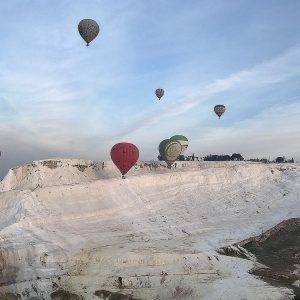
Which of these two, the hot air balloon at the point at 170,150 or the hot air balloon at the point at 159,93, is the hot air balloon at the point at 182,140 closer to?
the hot air balloon at the point at 170,150

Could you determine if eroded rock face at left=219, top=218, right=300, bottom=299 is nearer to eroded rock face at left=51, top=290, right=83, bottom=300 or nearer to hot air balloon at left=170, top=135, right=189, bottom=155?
eroded rock face at left=51, top=290, right=83, bottom=300

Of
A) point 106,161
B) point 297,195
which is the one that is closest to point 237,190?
point 297,195

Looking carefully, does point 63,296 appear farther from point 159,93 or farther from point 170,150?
point 159,93

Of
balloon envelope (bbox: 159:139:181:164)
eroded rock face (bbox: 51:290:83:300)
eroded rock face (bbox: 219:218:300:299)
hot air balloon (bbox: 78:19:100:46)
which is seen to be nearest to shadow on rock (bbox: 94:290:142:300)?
eroded rock face (bbox: 51:290:83:300)

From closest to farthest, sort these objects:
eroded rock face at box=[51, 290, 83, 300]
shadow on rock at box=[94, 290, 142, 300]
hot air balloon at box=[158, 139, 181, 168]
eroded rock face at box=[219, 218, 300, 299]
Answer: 1. eroded rock face at box=[51, 290, 83, 300]
2. shadow on rock at box=[94, 290, 142, 300]
3. eroded rock face at box=[219, 218, 300, 299]
4. hot air balloon at box=[158, 139, 181, 168]

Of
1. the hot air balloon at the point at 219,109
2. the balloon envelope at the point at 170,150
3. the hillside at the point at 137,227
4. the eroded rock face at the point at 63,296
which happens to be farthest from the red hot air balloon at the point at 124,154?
the hot air balloon at the point at 219,109

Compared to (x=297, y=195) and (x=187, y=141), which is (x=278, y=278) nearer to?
(x=297, y=195)
